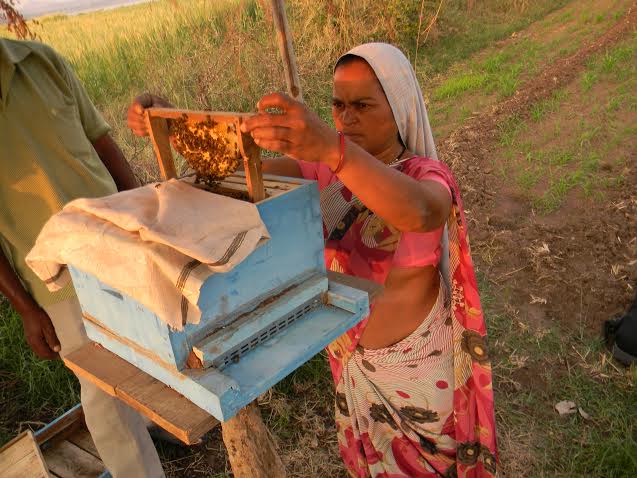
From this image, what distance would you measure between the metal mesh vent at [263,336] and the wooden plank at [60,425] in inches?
87.5

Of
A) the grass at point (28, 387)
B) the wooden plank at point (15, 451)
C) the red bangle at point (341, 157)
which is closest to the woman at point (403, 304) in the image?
the red bangle at point (341, 157)

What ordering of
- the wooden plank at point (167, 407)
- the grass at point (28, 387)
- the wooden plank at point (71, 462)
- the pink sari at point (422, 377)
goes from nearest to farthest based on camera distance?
the wooden plank at point (167, 407) → the pink sari at point (422, 377) → the wooden plank at point (71, 462) → the grass at point (28, 387)

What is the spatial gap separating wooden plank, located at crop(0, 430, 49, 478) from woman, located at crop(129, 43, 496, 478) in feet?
5.25

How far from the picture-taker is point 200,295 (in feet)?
3.78

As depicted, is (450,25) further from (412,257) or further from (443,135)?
(412,257)

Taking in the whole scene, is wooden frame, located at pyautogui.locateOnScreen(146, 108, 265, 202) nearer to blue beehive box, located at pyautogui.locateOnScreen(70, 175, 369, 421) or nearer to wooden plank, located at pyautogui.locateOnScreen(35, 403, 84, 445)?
blue beehive box, located at pyautogui.locateOnScreen(70, 175, 369, 421)

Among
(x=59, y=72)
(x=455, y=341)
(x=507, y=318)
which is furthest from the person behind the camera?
(x=507, y=318)

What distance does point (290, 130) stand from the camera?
1192mm

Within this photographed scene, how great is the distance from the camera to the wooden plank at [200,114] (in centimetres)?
117

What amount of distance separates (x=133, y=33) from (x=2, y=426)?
8166mm

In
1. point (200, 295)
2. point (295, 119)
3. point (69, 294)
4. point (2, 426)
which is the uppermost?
point (295, 119)

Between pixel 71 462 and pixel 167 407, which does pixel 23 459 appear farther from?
pixel 167 407

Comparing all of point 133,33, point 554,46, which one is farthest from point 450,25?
point 133,33

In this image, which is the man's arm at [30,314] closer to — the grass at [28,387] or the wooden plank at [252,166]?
the grass at [28,387]
